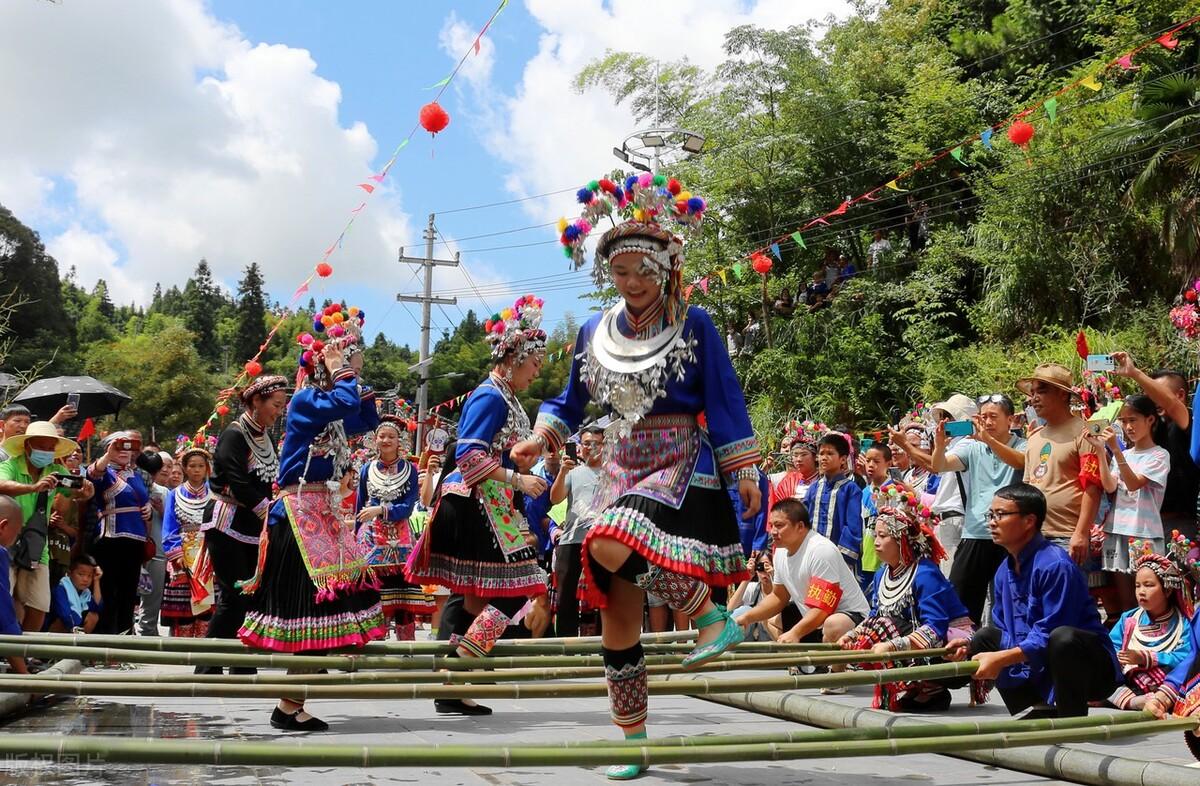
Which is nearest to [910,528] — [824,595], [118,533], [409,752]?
[824,595]

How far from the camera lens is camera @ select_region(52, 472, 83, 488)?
→ 28.5 ft

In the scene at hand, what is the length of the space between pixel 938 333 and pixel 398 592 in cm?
1780

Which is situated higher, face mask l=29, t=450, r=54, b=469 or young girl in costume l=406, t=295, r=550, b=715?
face mask l=29, t=450, r=54, b=469

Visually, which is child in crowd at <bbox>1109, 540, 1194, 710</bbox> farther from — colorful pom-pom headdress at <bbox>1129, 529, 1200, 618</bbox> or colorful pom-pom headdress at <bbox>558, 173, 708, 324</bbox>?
colorful pom-pom headdress at <bbox>558, 173, 708, 324</bbox>

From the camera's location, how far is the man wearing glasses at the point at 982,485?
731 centimetres

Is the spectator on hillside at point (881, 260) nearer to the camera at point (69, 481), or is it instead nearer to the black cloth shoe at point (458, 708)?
the camera at point (69, 481)

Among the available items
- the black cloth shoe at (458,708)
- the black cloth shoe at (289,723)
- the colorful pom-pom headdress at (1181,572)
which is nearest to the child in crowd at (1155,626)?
the colorful pom-pom headdress at (1181,572)

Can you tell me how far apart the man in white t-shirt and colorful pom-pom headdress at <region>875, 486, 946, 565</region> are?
2.24 feet

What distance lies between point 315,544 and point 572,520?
3.80 m

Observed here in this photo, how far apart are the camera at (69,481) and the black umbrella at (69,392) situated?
15.4 feet

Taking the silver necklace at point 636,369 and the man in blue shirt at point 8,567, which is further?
the man in blue shirt at point 8,567

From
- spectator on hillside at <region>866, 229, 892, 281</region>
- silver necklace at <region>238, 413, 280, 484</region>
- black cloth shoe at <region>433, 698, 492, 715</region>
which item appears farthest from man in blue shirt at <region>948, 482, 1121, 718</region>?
spectator on hillside at <region>866, 229, 892, 281</region>

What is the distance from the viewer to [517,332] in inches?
255

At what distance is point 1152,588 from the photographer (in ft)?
19.4
